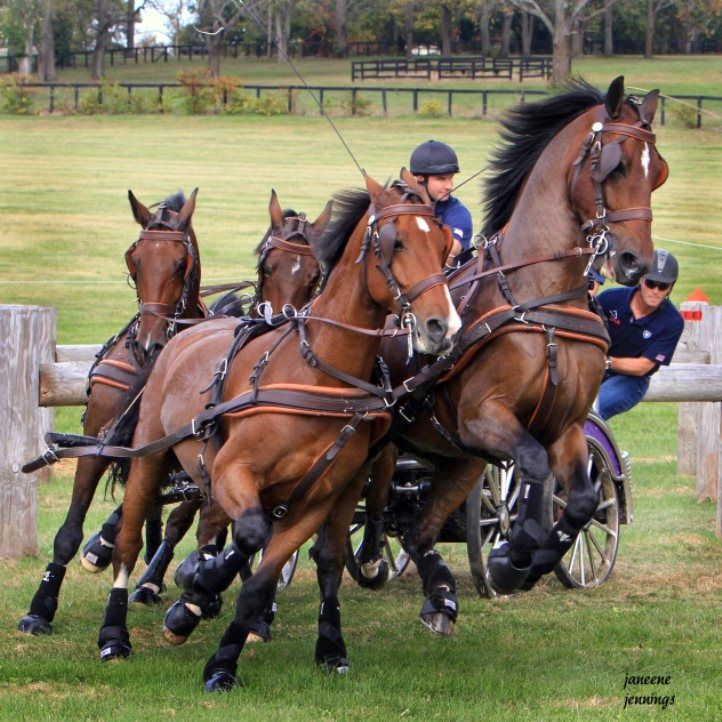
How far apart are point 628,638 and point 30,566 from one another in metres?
3.63

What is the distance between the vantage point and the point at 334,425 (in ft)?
17.6

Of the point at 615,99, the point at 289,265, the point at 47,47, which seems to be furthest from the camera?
the point at 47,47

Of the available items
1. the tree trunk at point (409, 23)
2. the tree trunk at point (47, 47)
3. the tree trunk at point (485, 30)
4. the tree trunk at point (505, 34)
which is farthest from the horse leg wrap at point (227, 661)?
the tree trunk at point (409, 23)

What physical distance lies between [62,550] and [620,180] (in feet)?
10.8

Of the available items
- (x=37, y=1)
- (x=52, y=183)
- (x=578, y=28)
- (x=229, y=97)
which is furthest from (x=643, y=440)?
(x=37, y=1)

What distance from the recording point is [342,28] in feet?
206

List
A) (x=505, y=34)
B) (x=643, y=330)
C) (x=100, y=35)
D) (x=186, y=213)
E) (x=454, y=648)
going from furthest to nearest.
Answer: (x=505, y=34)
(x=100, y=35)
(x=643, y=330)
(x=186, y=213)
(x=454, y=648)

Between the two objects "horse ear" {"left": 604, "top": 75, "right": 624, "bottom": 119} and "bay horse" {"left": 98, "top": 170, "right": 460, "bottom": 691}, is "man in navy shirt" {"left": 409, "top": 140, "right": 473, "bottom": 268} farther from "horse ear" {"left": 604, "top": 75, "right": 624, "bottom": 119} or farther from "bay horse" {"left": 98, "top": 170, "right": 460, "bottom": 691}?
"bay horse" {"left": 98, "top": 170, "right": 460, "bottom": 691}

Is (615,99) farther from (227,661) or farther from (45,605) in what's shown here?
(45,605)

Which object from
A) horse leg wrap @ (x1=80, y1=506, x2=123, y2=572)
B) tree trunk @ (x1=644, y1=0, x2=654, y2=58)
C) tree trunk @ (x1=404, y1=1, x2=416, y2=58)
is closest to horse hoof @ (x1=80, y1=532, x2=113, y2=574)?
horse leg wrap @ (x1=80, y1=506, x2=123, y2=572)

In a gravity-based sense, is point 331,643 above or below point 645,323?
below

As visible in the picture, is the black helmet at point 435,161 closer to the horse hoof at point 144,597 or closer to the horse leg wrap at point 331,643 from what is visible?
the horse leg wrap at point 331,643

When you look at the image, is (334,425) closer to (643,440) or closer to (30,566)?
(30,566)

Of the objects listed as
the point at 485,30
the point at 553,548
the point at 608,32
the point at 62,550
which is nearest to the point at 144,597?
the point at 62,550
